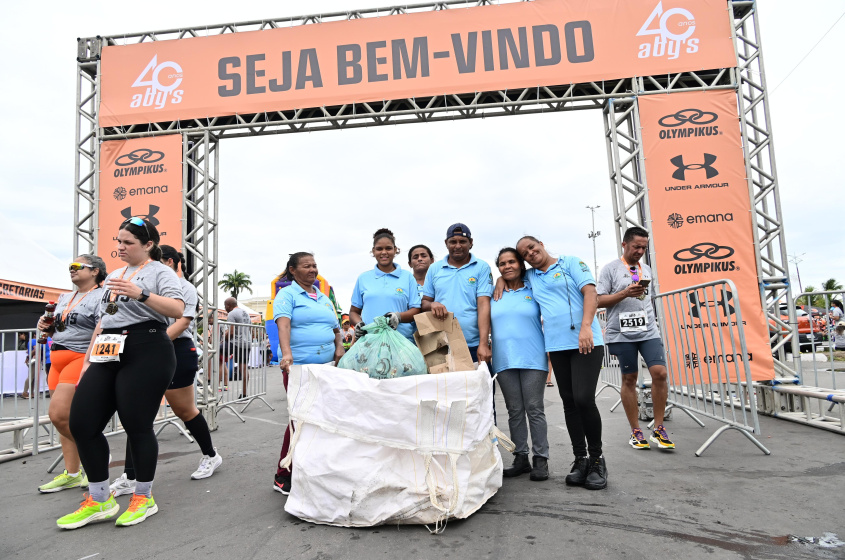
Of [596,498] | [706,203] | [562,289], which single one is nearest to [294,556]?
[596,498]

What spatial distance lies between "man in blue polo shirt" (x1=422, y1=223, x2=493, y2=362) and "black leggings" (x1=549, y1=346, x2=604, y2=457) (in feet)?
1.98

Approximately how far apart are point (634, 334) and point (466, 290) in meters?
1.67

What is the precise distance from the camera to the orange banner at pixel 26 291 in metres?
9.79

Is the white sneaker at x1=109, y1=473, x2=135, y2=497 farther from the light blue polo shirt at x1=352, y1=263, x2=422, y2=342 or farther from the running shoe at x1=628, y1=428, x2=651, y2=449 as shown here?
the running shoe at x1=628, y1=428, x2=651, y2=449

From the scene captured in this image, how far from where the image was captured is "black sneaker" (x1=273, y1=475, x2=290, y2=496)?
11.6ft

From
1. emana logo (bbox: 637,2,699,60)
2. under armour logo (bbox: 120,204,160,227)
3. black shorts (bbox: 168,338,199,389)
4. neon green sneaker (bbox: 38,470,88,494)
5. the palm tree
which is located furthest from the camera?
the palm tree

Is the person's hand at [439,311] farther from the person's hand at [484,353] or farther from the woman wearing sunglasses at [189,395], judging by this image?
the woman wearing sunglasses at [189,395]

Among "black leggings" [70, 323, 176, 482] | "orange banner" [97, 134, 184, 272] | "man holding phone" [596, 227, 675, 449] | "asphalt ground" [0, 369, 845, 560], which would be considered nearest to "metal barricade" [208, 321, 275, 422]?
"orange banner" [97, 134, 184, 272]

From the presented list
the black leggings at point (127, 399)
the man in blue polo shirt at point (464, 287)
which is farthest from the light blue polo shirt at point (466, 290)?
the black leggings at point (127, 399)

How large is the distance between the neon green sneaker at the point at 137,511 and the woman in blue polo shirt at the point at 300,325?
2.60 ft

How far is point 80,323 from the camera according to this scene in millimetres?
3859

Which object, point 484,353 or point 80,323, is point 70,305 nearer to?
point 80,323

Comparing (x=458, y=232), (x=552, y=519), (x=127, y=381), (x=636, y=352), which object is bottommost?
(x=552, y=519)

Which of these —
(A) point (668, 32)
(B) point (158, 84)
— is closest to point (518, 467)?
(A) point (668, 32)
